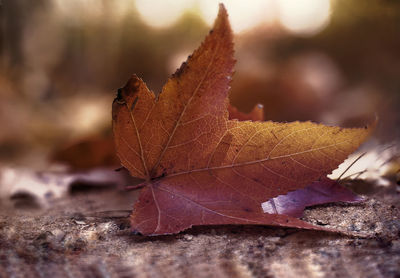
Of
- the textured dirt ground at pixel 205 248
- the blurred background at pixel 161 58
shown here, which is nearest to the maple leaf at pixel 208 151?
the textured dirt ground at pixel 205 248

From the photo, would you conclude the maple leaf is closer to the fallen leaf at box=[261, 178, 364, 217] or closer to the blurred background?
the fallen leaf at box=[261, 178, 364, 217]

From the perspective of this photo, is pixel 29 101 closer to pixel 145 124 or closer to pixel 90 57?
pixel 90 57

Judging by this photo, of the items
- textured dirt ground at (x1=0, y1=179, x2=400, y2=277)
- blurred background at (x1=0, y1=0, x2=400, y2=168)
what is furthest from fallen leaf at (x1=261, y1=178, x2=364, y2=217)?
blurred background at (x1=0, y1=0, x2=400, y2=168)

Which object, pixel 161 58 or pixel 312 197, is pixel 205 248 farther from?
pixel 161 58

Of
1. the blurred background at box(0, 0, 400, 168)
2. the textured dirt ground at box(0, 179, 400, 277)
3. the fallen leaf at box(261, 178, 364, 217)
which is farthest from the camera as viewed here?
the blurred background at box(0, 0, 400, 168)

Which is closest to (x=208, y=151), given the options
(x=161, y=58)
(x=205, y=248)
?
(x=205, y=248)

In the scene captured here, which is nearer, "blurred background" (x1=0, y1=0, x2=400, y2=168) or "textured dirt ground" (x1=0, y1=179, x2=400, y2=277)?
"textured dirt ground" (x1=0, y1=179, x2=400, y2=277)

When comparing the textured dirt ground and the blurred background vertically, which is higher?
the blurred background
